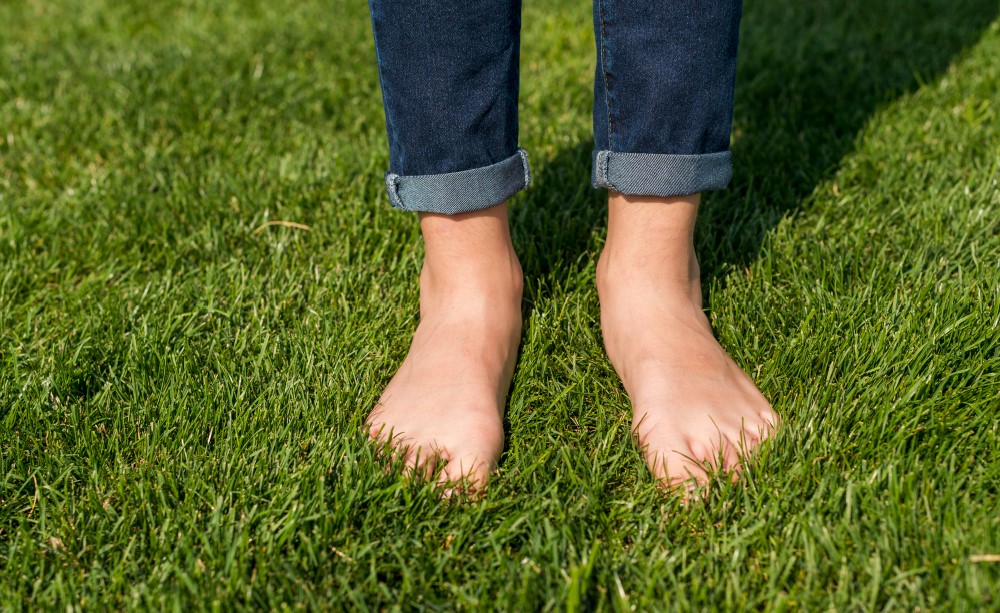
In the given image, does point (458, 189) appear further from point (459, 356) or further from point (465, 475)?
point (465, 475)

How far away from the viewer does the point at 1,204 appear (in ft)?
7.06

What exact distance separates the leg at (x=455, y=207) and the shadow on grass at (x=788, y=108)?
13.3 inches

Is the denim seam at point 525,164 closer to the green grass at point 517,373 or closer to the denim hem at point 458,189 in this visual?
the denim hem at point 458,189

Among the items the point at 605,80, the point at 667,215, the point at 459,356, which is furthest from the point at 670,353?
the point at 605,80

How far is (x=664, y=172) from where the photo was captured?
1367 mm

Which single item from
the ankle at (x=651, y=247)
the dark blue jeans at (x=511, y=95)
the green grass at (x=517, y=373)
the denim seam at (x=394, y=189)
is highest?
the dark blue jeans at (x=511, y=95)

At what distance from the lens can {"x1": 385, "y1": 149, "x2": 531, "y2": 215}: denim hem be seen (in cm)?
136

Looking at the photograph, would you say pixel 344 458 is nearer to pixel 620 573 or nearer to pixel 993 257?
pixel 620 573

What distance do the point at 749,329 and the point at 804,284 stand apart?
0.18 meters

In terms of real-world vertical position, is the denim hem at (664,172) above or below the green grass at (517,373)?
above

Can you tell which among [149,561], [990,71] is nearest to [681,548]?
[149,561]

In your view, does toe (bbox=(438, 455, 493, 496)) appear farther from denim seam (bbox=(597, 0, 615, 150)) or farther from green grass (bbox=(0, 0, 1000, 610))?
denim seam (bbox=(597, 0, 615, 150))

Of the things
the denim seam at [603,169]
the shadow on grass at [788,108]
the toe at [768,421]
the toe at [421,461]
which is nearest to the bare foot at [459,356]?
the toe at [421,461]

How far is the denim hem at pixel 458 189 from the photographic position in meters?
1.36
